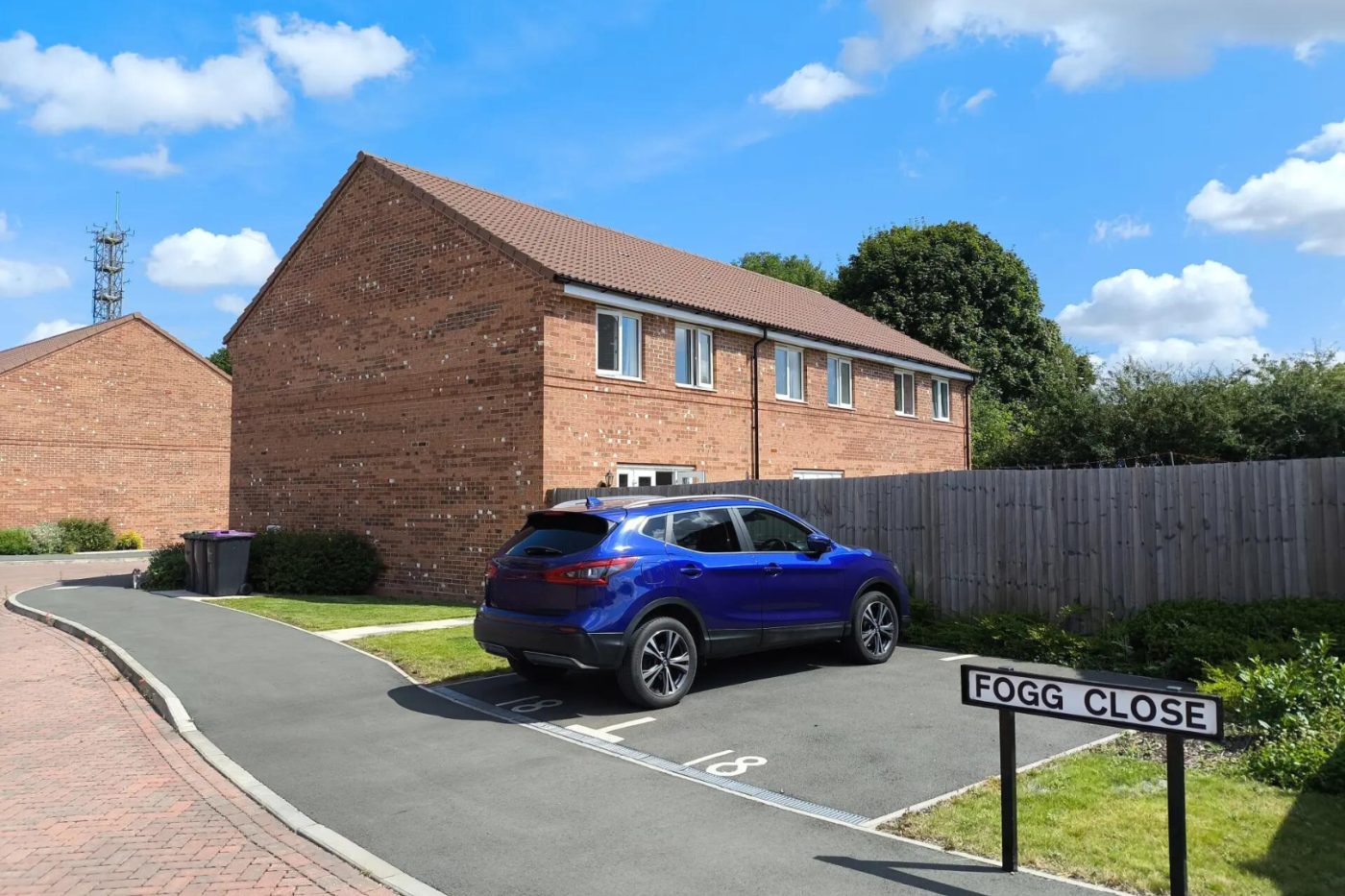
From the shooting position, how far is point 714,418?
19.0 meters

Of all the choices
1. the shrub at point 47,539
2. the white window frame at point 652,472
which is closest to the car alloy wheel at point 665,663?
the white window frame at point 652,472

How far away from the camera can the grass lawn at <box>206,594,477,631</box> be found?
44.2 feet

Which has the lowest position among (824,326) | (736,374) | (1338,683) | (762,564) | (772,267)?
(1338,683)

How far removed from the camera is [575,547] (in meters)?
7.97

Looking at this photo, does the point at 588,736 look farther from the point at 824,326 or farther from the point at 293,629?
the point at 824,326

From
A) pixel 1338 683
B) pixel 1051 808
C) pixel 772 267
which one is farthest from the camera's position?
pixel 772 267

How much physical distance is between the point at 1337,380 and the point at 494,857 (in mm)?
26694

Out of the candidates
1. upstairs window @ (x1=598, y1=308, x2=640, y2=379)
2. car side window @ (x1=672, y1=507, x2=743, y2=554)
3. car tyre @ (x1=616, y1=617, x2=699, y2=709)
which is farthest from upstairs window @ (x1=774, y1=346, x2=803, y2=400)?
car tyre @ (x1=616, y1=617, x2=699, y2=709)

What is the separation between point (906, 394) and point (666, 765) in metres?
21.0

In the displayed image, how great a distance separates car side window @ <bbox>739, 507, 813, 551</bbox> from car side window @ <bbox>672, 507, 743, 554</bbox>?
211 mm

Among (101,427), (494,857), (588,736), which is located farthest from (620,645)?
(101,427)

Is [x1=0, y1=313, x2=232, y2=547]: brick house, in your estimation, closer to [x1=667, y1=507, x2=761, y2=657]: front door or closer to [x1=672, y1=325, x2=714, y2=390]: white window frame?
[x1=672, y1=325, x2=714, y2=390]: white window frame

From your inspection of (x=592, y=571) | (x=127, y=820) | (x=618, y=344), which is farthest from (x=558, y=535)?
(x=618, y=344)

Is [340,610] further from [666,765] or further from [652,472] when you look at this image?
[666,765]
